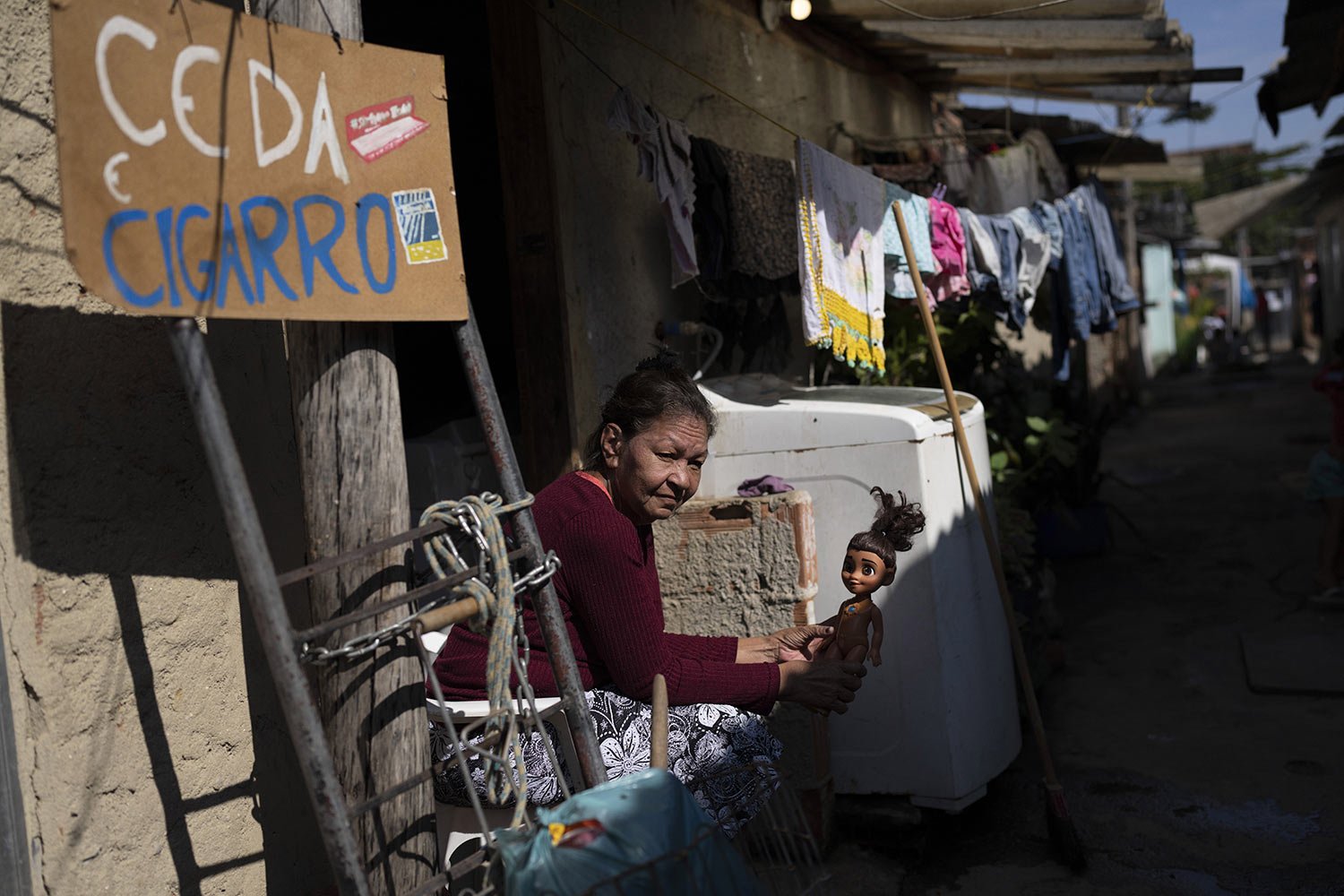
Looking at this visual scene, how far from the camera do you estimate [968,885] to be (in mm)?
3535

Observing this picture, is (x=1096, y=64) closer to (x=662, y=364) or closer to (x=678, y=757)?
(x=662, y=364)

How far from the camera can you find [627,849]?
1.78 m

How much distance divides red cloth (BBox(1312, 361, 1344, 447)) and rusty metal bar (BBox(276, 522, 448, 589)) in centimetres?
575

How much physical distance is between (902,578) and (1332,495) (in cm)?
403

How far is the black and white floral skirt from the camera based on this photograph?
241 cm

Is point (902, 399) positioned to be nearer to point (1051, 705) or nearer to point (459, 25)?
point (1051, 705)

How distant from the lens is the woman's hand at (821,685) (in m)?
2.64

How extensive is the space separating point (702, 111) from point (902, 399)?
1541 mm

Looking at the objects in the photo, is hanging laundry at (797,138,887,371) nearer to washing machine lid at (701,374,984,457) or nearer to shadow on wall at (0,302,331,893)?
washing machine lid at (701,374,984,457)

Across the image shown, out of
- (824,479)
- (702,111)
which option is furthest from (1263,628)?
(702,111)

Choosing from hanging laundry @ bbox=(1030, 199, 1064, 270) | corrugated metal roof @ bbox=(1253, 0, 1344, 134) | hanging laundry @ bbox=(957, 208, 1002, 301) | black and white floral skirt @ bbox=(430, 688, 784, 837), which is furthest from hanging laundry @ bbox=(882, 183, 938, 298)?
corrugated metal roof @ bbox=(1253, 0, 1344, 134)

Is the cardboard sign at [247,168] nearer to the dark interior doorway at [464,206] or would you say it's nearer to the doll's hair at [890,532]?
the doll's hair at [890,532]

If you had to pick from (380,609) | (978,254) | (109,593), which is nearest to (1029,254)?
(978,254)

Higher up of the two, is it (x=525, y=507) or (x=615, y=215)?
(x=615, y=215)
